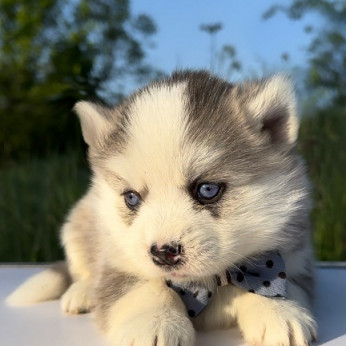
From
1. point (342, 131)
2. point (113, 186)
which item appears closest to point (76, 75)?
point (342, 131)

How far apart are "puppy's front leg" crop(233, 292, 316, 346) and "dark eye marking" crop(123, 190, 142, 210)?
352mm

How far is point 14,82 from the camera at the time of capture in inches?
178

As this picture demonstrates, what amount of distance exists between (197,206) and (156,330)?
0.92ft

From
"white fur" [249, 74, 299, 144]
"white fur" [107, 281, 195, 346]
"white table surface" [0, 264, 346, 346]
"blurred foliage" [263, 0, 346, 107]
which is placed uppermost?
"blurred foliage" [263, 0, 346, 107]

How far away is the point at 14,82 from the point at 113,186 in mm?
3192

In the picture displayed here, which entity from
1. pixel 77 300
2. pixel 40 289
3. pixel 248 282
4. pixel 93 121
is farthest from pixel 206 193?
pixel 40 289

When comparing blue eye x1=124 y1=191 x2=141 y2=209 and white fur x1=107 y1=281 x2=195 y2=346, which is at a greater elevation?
blue eye x1=124 y1=191 x2=141 y2=209

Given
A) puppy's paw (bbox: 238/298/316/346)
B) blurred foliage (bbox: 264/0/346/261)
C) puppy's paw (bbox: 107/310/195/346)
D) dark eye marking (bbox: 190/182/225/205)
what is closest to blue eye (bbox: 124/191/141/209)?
dark eye marking (bbox: 190/182/225/205)

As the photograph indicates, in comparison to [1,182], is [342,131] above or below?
above

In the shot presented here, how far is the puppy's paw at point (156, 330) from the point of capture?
4.23 feet

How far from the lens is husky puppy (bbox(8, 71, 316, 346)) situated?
4.45 ft

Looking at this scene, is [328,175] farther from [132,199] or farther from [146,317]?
[146,317]

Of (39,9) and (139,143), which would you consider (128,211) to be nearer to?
(139,143)

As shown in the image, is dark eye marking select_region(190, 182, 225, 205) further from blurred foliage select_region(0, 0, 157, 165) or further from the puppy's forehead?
blurred foliage select_region(0, 0, 157, 165)
